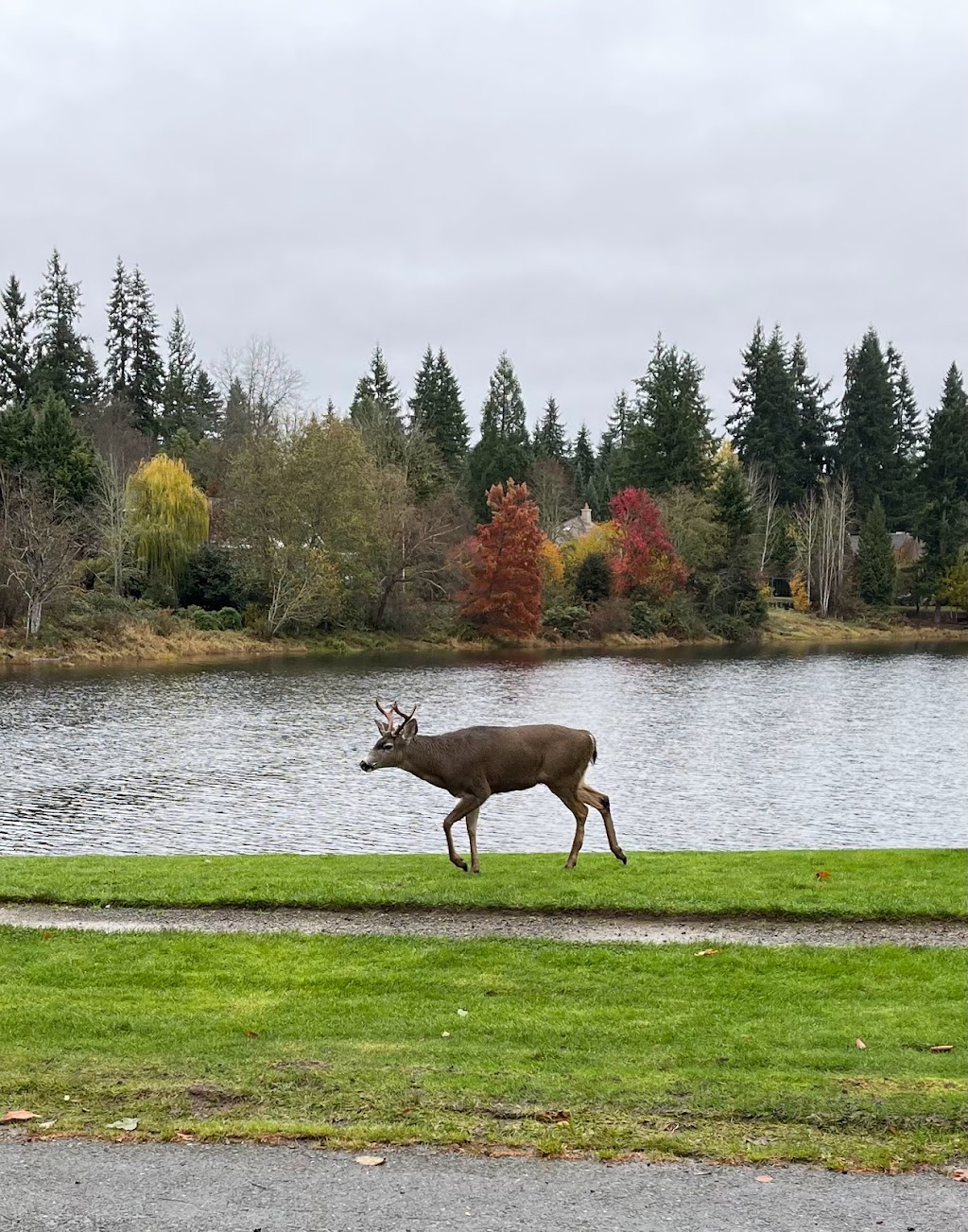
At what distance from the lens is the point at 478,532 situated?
81.0 m

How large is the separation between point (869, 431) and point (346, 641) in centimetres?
6543

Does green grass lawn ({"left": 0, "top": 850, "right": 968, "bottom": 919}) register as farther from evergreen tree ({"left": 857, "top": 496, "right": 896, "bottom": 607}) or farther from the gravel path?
evergreen tree ({"left": 857, "top": 496, "right": 896, "bottom": 607})

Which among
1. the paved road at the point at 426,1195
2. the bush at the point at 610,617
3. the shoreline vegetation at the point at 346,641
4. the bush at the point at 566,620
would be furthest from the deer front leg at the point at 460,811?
the bush at the point at 610,617

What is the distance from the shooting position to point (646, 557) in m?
86.4

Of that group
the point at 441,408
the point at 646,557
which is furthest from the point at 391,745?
the point at 441,408

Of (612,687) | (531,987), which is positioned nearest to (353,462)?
(612,687)

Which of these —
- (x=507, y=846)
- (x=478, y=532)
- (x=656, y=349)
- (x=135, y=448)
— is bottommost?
(x=507, y=846)

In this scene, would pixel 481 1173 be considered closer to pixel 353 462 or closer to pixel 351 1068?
pixel 351 1068

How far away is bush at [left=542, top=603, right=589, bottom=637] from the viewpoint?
8062 cm

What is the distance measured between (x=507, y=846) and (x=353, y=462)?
5389cm

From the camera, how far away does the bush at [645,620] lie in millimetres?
83312

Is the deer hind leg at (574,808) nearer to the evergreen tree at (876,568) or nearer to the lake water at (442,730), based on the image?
the lake water at (442,730)

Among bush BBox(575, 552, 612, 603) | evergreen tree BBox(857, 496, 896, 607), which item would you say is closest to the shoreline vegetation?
evergreen tree BBox(857, 496, 896, 607)

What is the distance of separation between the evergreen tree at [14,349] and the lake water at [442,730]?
53494 mm
